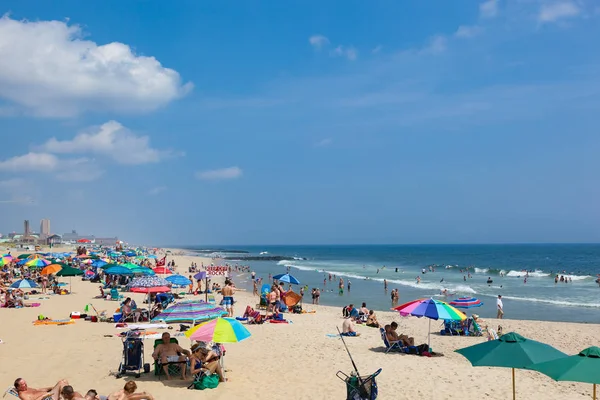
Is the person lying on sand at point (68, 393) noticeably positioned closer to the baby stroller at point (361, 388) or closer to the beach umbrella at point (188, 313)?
the beach umbrella at point (188, 313)

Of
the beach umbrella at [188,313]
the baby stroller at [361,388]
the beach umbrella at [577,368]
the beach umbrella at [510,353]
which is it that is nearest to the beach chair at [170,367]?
the beach umbrella at [188,313]

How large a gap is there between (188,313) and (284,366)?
94.5 inches

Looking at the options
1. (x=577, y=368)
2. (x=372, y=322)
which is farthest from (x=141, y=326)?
(x=577, y=368)

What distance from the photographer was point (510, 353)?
6.44 meters

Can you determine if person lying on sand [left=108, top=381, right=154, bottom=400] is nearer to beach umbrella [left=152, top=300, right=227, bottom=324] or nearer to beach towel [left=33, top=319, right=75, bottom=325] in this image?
beach umbrella [left=152, top=300, right=227, bottom=324]

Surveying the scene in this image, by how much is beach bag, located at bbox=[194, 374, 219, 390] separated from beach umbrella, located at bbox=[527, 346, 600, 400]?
5.56 meters

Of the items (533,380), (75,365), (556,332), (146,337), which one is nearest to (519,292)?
(556,332)

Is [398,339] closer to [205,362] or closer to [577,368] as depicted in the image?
[205,362]

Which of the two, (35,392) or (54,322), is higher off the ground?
(35,392)

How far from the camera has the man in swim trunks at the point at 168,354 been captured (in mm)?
9523

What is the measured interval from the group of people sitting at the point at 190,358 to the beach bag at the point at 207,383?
94 mm

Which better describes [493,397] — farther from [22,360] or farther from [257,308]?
[257,308]

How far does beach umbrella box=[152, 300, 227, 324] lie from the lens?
418 inches

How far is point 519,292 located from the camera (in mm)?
36906
